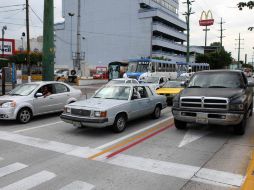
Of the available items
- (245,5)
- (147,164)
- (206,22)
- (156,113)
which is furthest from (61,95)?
(206,22)

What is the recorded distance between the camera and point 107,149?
22.9 feet

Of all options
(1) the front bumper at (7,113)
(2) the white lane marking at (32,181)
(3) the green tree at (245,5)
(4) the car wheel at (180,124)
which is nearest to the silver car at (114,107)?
(4) the car wheel at (180,124)

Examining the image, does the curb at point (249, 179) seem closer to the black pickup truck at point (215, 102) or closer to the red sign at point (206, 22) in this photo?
the black pickup truck at point (215, 102)

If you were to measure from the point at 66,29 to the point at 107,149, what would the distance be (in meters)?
72.9

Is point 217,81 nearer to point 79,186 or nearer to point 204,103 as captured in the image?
point 204,103

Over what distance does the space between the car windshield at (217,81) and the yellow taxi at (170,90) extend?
16.1 ft

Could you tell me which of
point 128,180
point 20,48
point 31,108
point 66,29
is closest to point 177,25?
point 66,29

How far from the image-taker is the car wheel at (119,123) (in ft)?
27.8

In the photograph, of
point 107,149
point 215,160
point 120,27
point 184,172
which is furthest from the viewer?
point 120,27

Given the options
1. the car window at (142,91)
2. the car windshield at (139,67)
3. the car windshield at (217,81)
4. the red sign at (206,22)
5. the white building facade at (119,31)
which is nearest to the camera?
the car windshield at (217,81)

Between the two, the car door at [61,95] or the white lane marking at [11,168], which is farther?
the car door at [61,95]

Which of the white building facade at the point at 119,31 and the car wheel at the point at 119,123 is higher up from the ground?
the white building facade at the point at 119,31

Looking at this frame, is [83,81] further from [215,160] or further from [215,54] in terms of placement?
[215,54]

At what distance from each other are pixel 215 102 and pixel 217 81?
1.41 m
